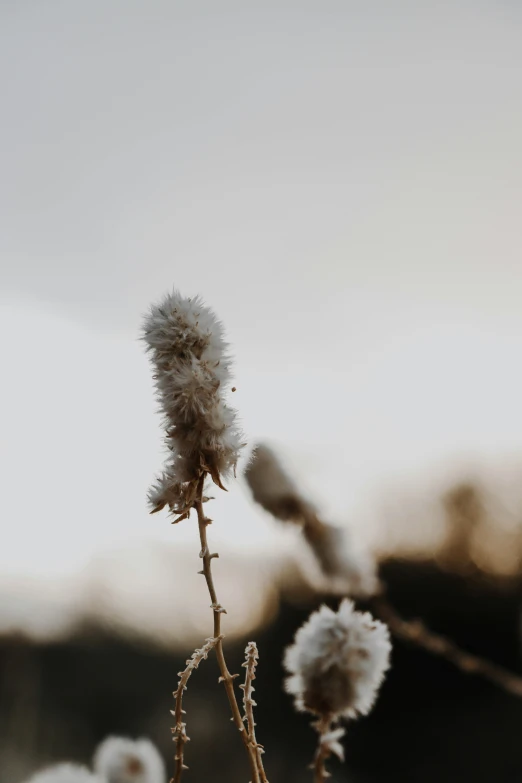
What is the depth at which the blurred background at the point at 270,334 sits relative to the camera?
0.89 meters

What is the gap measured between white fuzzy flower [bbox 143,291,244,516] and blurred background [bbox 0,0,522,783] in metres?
0.51

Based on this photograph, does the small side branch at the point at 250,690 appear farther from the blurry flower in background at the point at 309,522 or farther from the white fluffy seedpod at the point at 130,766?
the white fluffy seedpod at the point at 130,766

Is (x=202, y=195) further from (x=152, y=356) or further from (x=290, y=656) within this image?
(x=290, y=656)

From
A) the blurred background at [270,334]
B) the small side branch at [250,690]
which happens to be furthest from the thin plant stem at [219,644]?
the blurred background at [270,334]

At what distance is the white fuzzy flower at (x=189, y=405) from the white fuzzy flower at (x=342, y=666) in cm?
10

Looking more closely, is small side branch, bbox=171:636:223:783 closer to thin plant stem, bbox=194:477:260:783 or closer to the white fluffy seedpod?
thin plant stem, bbox=194:477:260:783

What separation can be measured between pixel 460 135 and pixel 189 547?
728mm

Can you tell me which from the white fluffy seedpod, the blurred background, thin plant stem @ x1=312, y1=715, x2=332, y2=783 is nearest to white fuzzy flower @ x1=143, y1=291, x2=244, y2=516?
thin plant stem @ x1=312, y1=715, x2=332, y2=783

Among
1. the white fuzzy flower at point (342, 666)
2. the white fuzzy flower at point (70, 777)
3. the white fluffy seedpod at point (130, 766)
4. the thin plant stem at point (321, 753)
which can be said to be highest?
the white fuzzy flower at point (342, 666)

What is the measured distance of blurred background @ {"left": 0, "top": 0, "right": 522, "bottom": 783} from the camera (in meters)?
0.89

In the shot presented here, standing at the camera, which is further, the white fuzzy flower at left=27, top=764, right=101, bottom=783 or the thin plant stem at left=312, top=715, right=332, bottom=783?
the white fuzzy flower at left=27, top=764, right=101, bottom=783

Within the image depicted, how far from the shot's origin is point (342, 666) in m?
0.27

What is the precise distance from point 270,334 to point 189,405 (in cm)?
63

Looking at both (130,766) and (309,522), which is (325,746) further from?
(130,766)
